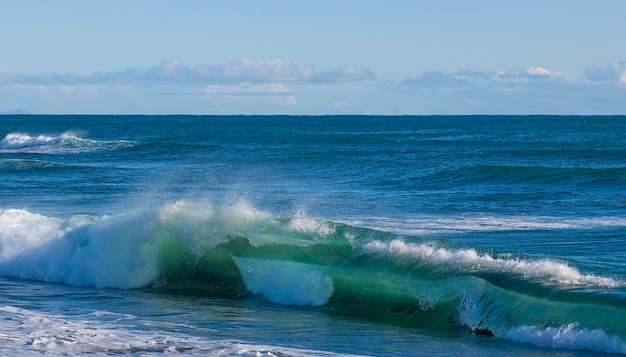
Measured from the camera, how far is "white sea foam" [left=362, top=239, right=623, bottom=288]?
39.1 feet

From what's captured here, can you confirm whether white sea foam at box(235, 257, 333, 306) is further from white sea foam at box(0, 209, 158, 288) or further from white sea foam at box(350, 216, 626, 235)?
white sea foam at box(350, 216, 626, 235)

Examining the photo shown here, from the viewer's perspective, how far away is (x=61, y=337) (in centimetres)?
1034

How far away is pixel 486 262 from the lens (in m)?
12.8

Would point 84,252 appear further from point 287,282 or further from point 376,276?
point 376,276

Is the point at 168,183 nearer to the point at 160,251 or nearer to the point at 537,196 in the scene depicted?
the point at 537,196

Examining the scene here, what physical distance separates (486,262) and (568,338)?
2607 millimetres

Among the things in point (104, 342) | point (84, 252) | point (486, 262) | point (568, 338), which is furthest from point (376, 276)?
point (84, 252)

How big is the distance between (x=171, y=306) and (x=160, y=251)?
310 centimetres

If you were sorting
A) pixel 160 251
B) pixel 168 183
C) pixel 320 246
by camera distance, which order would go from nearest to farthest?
1. pixel 320 246
2. pixel 160 251
3. pixel 168 183

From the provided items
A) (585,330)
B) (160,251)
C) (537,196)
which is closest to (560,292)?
(585,330)

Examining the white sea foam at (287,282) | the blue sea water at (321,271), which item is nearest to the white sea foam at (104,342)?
the blue sea water at (321,271)

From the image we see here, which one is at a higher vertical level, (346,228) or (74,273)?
(346,228)

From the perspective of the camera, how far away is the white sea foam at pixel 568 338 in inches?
398

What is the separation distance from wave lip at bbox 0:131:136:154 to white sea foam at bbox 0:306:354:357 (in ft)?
140
